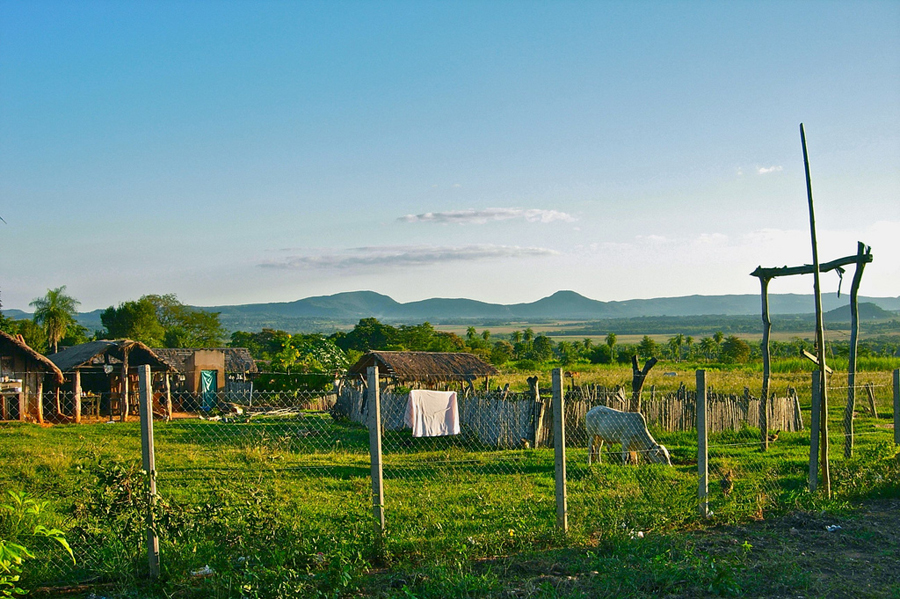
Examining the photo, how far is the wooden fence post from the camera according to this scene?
17.3 ft

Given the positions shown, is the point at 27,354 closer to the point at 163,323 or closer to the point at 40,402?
the point at 40,402

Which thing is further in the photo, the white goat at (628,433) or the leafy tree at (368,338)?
the leafy tree at (368,338)

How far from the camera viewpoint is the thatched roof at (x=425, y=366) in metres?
23.4

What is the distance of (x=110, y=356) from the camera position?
2680 centimetres

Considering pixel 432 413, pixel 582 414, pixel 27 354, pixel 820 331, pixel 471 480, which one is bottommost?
pixel 471 480

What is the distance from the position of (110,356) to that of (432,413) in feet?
57.6

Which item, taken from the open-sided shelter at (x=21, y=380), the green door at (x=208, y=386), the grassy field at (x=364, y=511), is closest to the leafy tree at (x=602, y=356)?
Answer: the green door at (x=208, y=386)

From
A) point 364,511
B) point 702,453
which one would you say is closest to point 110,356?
point 364,511

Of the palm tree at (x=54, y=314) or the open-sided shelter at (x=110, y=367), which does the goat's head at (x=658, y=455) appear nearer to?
the open-sided shelter at (x=110, y=367)

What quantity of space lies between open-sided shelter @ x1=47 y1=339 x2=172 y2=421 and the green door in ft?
10.4

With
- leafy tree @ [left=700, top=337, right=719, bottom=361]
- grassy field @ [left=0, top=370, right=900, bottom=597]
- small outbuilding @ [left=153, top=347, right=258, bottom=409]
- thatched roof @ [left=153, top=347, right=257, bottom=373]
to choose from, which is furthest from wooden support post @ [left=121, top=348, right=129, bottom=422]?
leafy tree @ [left=700, top=337, right=719, bottom=361]

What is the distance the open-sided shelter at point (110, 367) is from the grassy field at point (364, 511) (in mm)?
13700

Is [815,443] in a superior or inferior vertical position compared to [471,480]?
superior

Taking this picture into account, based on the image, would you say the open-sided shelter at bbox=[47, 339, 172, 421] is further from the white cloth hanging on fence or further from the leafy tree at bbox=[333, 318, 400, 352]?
the leafy tree at bbox=[333, 318, 400, 352]
